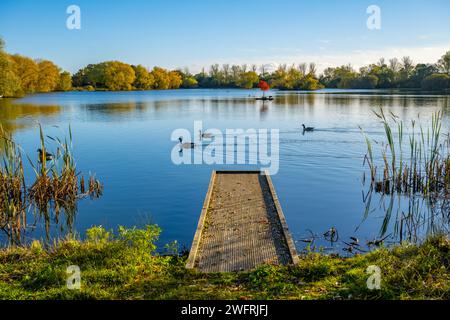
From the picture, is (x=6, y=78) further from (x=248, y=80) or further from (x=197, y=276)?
(x=248, y=80)

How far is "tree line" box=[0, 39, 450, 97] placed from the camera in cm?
9212

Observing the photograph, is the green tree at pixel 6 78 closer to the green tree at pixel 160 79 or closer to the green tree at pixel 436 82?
the green tree at pixel 160 79

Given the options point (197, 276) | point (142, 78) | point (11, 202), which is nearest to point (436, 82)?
point (142, 78)

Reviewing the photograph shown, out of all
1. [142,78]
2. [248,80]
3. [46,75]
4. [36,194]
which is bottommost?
[36,194]

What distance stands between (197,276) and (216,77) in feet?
471

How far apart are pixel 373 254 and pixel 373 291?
7.16 ft

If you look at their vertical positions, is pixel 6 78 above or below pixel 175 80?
below

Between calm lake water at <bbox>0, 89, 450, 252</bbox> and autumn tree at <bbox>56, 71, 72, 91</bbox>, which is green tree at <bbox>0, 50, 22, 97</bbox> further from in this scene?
autumn tree at <bbox>56, 71, 72, 91</bbox>

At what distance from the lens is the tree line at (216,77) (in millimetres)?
92125

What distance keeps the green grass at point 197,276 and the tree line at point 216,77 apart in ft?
213

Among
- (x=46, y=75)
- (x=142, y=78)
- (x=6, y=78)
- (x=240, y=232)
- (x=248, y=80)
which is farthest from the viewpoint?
(x=248, y=80)

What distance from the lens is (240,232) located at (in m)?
9.50
